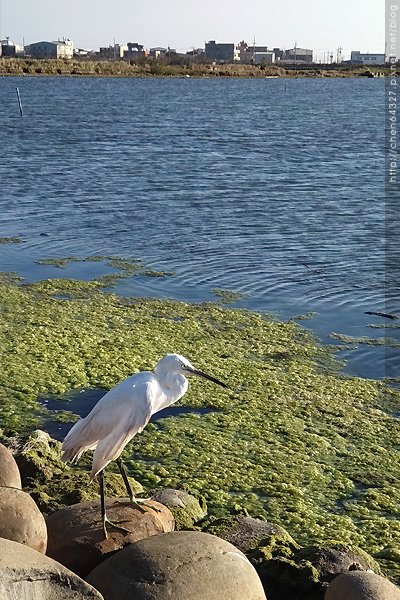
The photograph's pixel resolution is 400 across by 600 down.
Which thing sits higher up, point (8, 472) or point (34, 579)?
point (34, 579)

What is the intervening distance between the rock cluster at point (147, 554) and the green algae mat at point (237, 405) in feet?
2.41

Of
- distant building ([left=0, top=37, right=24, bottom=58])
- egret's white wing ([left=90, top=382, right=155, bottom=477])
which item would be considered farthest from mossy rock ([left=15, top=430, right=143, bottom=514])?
distant building ([left=0, top=37, right=24, bottom=58])

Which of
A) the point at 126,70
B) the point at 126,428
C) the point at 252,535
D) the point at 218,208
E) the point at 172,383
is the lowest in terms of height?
the point at 252,535

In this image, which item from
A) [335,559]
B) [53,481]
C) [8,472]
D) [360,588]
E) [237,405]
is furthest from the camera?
[237,405]

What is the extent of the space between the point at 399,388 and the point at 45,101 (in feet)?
177

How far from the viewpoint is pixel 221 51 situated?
627 feet

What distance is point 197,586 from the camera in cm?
445

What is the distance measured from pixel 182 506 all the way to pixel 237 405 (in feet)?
9.02

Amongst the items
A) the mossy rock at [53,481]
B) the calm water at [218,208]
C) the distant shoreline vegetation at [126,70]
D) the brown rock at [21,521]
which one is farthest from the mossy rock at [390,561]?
the distant shoreline vegetation at [126,70]

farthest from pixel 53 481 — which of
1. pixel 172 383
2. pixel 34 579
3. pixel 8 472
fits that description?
pixel 34 579

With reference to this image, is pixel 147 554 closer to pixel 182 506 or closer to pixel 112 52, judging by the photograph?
pixel 182 506

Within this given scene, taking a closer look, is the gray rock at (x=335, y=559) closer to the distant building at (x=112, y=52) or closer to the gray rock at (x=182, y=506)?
the gray rock at (x=182, y=506)

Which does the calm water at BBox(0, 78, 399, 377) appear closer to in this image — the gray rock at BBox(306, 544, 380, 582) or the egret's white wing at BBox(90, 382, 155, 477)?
the gray rock at BBox(306, 544, 380, 582)

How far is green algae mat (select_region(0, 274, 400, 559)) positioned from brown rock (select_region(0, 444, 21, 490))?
164 cm
